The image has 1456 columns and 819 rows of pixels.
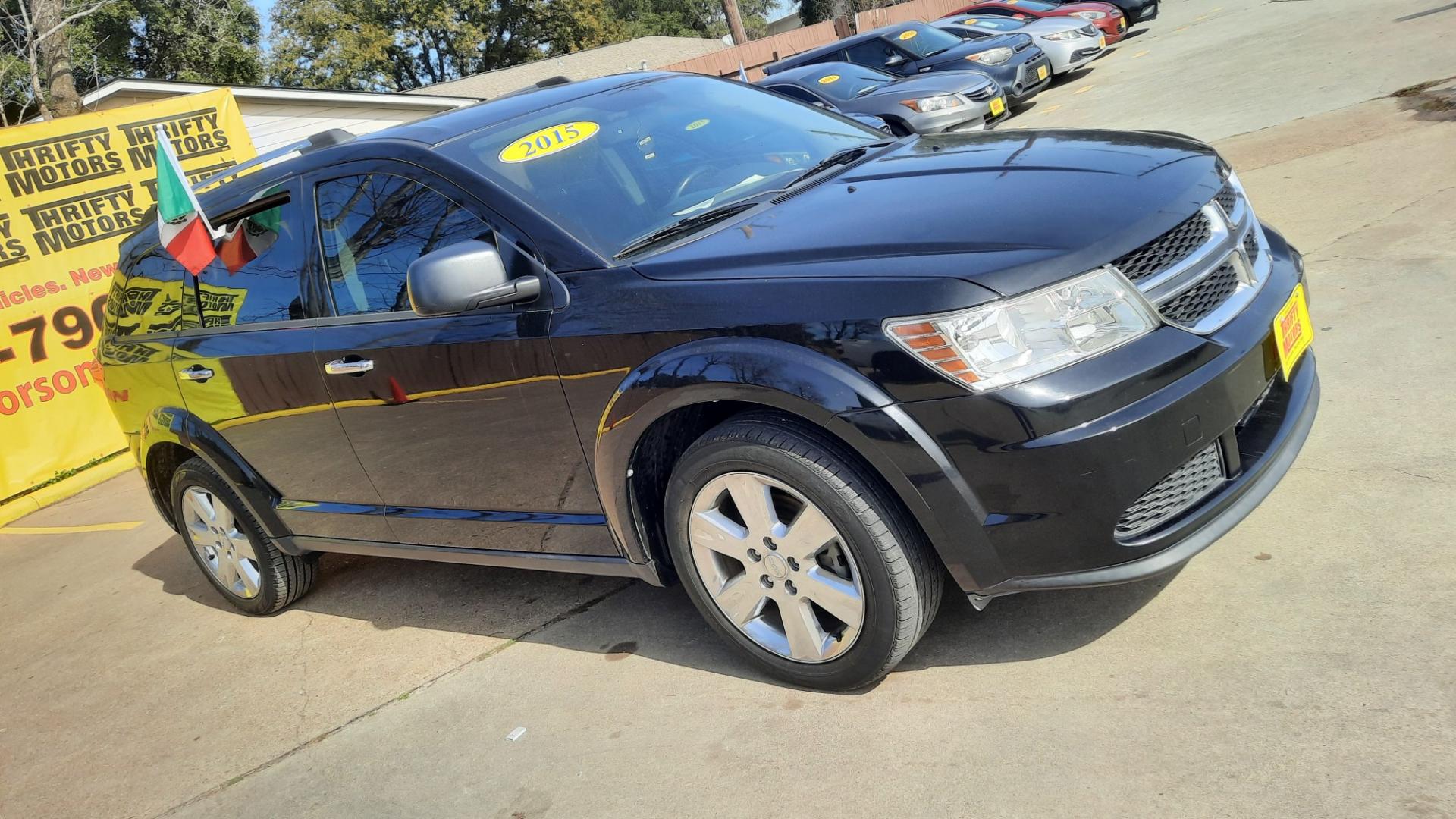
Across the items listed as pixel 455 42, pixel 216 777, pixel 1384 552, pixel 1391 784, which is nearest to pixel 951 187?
pixel 1384 552

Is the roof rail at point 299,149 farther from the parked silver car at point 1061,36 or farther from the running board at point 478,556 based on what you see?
the parked silver car at point 1061,36

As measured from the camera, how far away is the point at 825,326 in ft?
9.04

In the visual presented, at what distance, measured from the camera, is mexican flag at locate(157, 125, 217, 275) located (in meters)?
4.48

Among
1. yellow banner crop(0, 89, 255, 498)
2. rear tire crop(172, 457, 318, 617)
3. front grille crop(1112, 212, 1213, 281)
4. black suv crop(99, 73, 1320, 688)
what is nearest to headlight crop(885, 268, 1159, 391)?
black suv crop(99, 73, 1320, 688)

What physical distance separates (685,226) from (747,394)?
749 mm

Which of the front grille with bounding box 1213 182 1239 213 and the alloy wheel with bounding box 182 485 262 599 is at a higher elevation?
the front grille with bounding box 1213 182 1239 213

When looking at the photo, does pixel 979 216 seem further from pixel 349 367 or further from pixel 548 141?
pixel 349 367

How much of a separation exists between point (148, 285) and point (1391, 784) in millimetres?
4845

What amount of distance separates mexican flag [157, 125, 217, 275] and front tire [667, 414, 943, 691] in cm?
243

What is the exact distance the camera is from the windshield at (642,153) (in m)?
3.47

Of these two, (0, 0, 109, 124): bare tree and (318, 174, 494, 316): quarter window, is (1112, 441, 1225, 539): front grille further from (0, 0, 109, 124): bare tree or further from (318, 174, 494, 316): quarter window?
(0, 0, 109, 124): bare tree

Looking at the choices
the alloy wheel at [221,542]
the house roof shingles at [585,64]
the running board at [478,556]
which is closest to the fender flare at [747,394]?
the running board at [478,556]

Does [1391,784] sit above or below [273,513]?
below

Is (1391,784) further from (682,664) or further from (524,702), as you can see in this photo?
(524,702)
